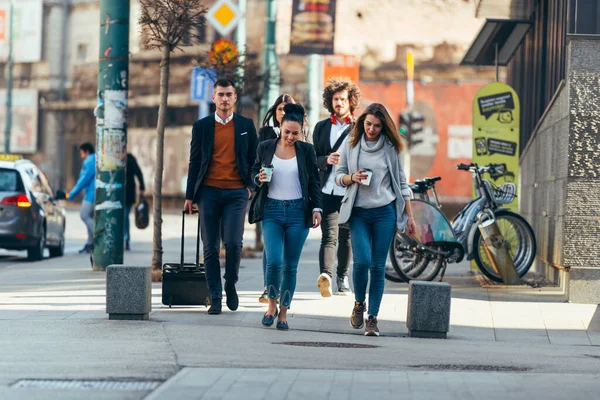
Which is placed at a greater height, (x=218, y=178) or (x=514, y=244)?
(x=218, y=178)

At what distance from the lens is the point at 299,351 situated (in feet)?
27.9

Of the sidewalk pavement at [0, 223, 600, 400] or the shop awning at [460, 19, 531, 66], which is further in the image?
the shop awning at [460, 19, 531, 66]

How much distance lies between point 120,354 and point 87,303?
361 centimetres

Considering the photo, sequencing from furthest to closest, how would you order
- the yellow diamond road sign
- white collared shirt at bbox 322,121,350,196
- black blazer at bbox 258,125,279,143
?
1. the yellow diamond road sign
2. white collared shirt at bbox 322,121,350,196
3. black blazer at bbox 258,125,279,143

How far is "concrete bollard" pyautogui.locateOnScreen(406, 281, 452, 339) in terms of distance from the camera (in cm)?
964

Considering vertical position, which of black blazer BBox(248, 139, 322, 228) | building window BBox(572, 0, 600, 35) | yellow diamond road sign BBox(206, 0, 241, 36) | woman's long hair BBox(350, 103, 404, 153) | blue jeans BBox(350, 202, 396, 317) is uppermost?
yellow diamond road sign BBox(206, 0, 241, 36)

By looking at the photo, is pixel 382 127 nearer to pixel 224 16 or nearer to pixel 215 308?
pixel 215 308

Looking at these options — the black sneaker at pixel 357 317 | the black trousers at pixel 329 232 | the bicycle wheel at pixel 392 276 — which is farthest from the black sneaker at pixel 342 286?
the black sneaker at pixel 357 317

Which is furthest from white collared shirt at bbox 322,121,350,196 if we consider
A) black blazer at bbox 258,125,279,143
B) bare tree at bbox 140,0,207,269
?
bare tree at bbox 140,0,207,269

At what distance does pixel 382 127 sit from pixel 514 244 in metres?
5.03

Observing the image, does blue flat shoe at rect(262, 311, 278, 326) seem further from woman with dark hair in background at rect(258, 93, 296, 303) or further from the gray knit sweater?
woman with dark hair in background at rect(258, 93, 296, 303)

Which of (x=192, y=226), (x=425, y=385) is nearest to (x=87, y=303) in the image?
(x=425, y=385)

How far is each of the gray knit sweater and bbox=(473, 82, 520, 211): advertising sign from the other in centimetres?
614

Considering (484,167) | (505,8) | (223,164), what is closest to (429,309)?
(223,164)
